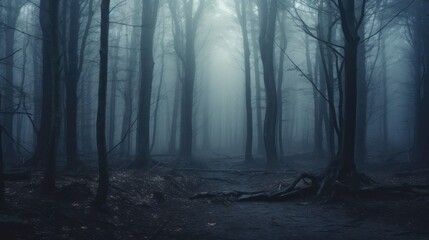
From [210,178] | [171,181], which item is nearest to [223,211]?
[171,181]

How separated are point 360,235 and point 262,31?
15.8m

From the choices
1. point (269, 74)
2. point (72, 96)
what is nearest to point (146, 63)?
point (72, 96)

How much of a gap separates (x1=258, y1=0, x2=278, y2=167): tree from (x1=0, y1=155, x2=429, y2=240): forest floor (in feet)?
32.7

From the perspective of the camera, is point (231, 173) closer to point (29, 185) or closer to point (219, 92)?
point (29, 185)

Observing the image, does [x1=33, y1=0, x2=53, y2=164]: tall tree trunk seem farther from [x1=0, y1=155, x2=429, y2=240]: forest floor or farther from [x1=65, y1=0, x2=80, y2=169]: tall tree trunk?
[x1=0, y1=155, x2=429, y2=240]: forest floor

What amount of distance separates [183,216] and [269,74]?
44.5 ft

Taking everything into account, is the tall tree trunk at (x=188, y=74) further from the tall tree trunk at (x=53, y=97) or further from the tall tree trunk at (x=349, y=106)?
the tall tree trunk at (x=53, y=97)

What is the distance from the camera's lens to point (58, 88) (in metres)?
8.74

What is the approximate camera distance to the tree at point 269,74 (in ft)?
68.7

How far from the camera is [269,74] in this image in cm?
2136

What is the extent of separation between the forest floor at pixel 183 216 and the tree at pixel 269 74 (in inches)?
393

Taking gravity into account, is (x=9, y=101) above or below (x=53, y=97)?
above

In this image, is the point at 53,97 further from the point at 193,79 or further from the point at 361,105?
the point at 361,105

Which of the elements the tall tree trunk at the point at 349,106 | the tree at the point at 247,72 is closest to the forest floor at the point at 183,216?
the tall tree trunk at the point at 349,106
